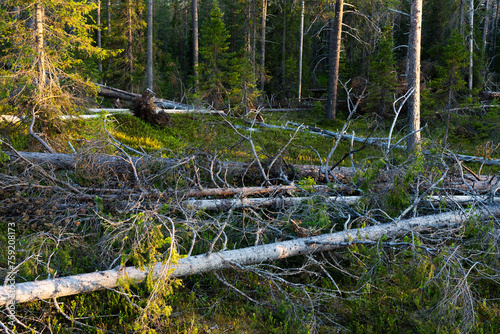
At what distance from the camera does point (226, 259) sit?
4152mm

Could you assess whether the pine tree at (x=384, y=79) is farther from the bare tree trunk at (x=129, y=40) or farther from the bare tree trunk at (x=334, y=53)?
the bare tree trunk at (x=129, y=40)

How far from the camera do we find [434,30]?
30531mm

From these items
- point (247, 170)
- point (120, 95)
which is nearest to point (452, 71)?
point (247, 170)

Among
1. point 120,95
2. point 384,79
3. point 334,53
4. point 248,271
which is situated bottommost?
point 248,271

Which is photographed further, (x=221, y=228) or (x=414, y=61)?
(x=414, y=61)

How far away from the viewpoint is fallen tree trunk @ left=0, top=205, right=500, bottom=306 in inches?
133

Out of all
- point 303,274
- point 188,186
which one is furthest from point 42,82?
point 303,274

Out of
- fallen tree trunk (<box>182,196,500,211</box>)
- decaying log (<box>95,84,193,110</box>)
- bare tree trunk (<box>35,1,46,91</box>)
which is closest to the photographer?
fallen tree trunk (<box>182,196,500,211</box>)

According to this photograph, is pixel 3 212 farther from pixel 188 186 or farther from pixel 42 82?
pixel 42 82

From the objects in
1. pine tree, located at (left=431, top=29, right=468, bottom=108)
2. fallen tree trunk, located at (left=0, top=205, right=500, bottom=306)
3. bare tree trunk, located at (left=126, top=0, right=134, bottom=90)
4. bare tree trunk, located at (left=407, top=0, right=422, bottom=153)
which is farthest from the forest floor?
bare tree trunk, located at (left=126, top=0, right=134, bottom=90)

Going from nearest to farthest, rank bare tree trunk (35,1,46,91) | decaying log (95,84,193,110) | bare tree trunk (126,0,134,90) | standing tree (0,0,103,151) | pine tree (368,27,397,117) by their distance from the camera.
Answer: standing tree (0,0,103,151), bare tree trunk (35,1,46,91), decaying log (95,84,193,110), pine tree (368,27,397,117), bare tree trunk (126,0,134,90)

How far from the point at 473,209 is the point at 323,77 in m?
44.0

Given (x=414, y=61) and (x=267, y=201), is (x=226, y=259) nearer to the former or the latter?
(x=267, y=201)

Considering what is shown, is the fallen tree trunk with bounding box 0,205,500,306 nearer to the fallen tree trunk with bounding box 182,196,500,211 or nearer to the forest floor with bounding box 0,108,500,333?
the forest floor with bounding box 0,108,500,333
